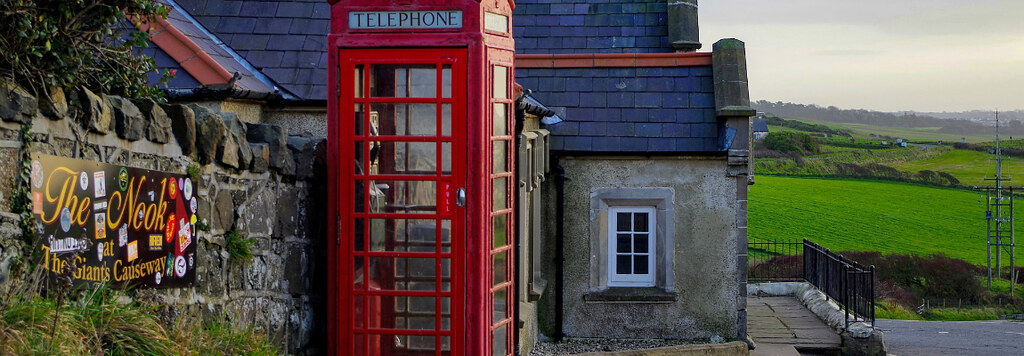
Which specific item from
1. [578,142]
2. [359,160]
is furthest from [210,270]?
[578,142]

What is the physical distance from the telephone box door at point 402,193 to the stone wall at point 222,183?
29 cm

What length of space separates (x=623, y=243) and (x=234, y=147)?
8.38m

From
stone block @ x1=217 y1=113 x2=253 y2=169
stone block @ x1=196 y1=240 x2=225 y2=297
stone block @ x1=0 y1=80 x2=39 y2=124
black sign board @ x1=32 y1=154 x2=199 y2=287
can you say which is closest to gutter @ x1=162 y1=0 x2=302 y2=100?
stone block @ x1=217 y1=113 x2=253 y2=169

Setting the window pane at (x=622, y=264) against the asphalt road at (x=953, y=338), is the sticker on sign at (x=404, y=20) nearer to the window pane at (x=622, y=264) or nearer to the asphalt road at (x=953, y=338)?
the window pane at (x=622, y=264)

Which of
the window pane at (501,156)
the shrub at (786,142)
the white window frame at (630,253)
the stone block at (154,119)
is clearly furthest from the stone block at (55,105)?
the shrub at (786,142)

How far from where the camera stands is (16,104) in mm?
4250

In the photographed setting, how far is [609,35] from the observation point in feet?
56.3

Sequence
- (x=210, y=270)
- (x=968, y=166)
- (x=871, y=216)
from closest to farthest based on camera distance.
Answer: (x=210, y=270), (x=871, y=216), (x=968, y=166)

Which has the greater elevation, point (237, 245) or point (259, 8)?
point (259, 8)

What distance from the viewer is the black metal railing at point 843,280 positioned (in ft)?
48.1

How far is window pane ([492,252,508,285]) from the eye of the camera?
25.3ft

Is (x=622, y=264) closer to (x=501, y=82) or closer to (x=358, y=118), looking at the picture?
(x=501, y=82)

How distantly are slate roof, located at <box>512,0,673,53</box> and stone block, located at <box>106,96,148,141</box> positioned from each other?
11.8 m

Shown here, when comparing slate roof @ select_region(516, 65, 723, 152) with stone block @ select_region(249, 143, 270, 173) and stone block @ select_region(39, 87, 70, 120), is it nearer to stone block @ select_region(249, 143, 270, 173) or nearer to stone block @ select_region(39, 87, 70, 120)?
stone block @ select_region(249, 143, 270, 173)
